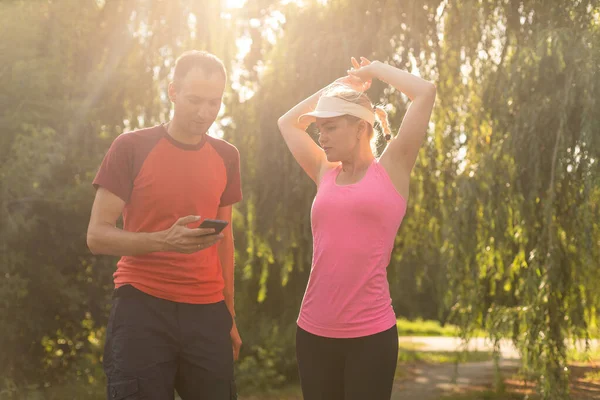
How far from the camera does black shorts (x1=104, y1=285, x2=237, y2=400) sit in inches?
115

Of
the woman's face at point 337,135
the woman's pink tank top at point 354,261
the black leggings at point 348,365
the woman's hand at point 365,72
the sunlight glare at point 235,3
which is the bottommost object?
the black leggings at point 348,365

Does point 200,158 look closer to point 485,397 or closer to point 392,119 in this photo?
point 392,119

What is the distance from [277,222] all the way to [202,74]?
577cm

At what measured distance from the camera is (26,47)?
9188mm

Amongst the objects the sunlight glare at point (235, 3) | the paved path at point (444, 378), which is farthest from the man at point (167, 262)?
the sunlight glare at point (235, 3)

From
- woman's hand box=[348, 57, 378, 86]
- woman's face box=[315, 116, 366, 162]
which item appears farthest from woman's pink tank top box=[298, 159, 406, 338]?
woman's hand box=[348, 57, 378, 86]

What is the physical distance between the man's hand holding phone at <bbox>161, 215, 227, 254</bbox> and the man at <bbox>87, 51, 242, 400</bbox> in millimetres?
107

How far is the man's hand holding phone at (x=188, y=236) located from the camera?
2.72 m

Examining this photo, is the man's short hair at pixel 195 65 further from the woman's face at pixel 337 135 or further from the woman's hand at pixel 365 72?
the woman's hand at pixel 365 72

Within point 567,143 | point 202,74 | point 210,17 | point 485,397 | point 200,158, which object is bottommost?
point 485,397

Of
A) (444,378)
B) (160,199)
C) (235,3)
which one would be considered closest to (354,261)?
(160,199)

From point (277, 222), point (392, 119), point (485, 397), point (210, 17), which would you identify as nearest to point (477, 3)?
point (392, 119)

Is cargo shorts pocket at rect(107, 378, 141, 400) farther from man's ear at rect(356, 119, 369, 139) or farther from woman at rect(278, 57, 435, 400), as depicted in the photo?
man's ear at rect(356, 119, 369, 139)

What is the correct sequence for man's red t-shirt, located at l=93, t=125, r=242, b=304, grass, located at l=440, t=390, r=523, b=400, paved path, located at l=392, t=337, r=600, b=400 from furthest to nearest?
paved path, located at l=392, t=337, r=600, b=400 < grass, located at l=440, t=390, r=523, b=400 < man's red t-shirt, located at l=93, t=125, r=242, b=304
